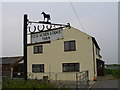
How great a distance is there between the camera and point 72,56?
2383 centimetres

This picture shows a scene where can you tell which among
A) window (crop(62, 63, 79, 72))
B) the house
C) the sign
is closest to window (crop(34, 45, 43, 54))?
the house

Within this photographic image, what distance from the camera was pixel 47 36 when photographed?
757cm

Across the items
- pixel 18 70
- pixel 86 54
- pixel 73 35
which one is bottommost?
pixel 18 70

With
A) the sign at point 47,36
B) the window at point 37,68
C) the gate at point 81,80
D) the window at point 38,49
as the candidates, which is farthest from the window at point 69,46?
the sign at point 47,36

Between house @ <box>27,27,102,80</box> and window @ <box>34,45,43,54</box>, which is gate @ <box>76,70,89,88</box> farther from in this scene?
window @ <box>34,45,43,54</box>

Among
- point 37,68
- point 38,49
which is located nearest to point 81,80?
point 37,68

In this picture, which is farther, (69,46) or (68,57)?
(69,46)

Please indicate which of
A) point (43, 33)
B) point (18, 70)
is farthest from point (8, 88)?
point (18, 70)

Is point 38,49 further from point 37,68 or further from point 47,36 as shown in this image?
point 47,36

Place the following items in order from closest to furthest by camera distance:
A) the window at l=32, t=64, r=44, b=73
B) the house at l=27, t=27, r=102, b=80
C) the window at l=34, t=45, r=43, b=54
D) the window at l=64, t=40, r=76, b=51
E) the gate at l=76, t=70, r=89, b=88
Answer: the gate at l=76, t=70, r=89, b=88 → the house at l=27, t=27, r=102, b=80 → the window at l=64, t=40, r=76, b=51 → the window at l=32, t=64, r=44, b=73 → the window at l=34, t=45, r=43, b=54

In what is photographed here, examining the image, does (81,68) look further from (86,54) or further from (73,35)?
(73,35)

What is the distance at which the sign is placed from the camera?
741 cm

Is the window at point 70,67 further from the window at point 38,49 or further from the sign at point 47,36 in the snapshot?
the sign at point 47,36

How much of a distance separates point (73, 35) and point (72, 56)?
2.40 metres
